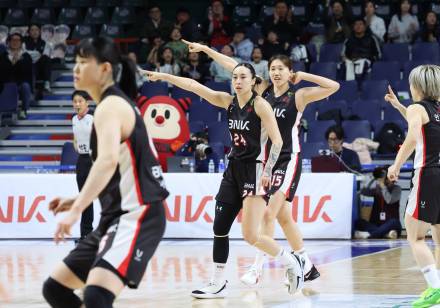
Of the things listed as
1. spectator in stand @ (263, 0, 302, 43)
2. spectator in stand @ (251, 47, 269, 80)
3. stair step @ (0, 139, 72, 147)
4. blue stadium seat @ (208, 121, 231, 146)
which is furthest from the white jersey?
spectator in stand @ (263, 0, 302, 43)

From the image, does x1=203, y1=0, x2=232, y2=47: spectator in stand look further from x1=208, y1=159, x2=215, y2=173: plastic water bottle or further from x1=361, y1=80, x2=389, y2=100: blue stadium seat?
x1=208, y1=159, x2=215, y2=173: plastic water bottle

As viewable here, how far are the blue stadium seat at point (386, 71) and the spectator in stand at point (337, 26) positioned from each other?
53.6 inches

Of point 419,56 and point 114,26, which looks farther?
point 114,26

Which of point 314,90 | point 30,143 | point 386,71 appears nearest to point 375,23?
point 386,71

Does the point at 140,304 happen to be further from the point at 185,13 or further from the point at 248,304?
the point at 185,13

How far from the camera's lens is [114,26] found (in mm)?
22344

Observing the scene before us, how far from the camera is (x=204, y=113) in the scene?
1878 centimetres

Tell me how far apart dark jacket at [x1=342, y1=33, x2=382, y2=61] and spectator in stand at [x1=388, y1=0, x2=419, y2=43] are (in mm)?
806

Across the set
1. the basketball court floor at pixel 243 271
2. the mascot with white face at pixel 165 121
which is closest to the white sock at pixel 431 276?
the basketball court floor at pixel 243 271

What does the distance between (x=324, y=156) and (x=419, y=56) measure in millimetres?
4628

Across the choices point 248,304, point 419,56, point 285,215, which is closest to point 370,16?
point 419,56

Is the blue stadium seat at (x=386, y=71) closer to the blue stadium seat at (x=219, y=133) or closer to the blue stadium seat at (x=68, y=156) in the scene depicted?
the blue stadium seat at (x=219, y=133)

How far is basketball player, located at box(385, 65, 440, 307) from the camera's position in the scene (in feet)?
26.7

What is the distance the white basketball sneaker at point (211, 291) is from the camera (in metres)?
8.91
